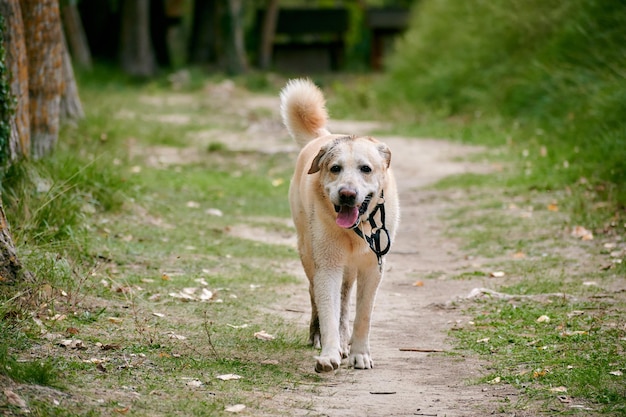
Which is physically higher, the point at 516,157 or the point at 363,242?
the point at 363,242

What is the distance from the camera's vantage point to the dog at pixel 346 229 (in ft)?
16.9

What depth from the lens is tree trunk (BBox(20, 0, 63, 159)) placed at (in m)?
8.84

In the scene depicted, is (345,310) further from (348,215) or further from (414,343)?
(348,215)

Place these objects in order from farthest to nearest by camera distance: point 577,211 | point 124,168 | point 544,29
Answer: point 544,29 < point 124,168 < point 577,211

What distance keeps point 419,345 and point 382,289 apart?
164 cm

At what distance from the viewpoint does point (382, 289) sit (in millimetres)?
7570

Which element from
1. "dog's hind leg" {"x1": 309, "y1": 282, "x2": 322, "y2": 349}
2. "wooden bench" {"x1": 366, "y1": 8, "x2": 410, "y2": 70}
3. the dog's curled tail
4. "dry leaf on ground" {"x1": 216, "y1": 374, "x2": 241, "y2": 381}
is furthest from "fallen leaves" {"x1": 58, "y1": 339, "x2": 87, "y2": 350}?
"wooden bench" {"x1": 366, "y1": 8, "x2": 410, "y2": 70}

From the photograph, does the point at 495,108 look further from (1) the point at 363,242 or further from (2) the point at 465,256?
(1) the point at 363,242

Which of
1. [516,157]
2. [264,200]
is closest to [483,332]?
[264,200]

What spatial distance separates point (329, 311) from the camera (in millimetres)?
5227

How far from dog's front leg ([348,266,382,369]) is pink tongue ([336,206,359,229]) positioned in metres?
0.45

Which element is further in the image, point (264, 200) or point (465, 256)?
point (264, 200)

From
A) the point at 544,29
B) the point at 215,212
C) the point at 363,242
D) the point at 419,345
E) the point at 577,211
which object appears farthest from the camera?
the point at 544,29

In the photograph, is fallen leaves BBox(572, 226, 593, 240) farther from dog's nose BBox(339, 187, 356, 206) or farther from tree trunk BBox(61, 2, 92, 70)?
tree trunk BBox(61, 2, 92, 70)
